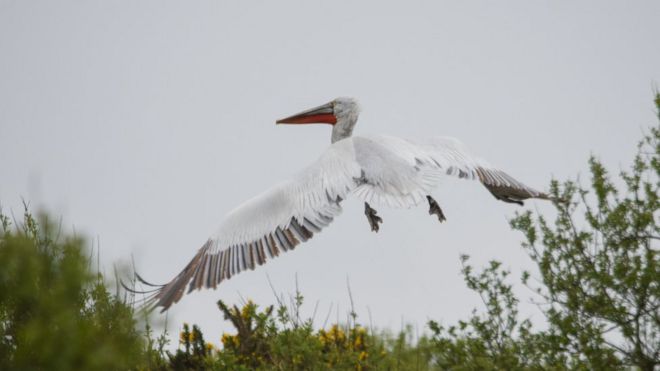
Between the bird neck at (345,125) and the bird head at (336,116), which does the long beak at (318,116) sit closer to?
the bird head at (336,116)

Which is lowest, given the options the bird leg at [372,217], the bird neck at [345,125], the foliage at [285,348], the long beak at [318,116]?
the foliage at [285,348]

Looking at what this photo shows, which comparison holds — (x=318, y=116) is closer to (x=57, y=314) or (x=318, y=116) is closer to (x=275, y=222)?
(x=275, y=222)

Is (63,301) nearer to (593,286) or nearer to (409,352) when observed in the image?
(409,352)

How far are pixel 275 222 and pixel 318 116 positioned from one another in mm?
2535

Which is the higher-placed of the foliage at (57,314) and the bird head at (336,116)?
the bird head at (336,116)

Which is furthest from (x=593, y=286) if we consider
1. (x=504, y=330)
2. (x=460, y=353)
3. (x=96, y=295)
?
(x=96, y=295)

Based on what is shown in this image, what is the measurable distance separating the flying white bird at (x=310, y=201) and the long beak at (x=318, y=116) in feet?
5.70

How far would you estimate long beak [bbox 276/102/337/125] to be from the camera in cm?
1016

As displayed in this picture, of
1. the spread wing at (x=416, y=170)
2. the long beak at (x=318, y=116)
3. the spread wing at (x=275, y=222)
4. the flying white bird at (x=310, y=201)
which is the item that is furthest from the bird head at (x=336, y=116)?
the spread wing at (x=275, y=222)

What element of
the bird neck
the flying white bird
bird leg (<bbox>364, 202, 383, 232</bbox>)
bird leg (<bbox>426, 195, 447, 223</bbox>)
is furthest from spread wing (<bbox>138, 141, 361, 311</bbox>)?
the bird neck

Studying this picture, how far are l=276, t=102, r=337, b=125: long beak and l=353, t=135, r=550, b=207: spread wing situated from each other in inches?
56.4

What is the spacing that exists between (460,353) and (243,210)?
246 centimetres

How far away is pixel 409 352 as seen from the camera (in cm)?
860

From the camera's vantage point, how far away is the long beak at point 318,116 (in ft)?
33.3
